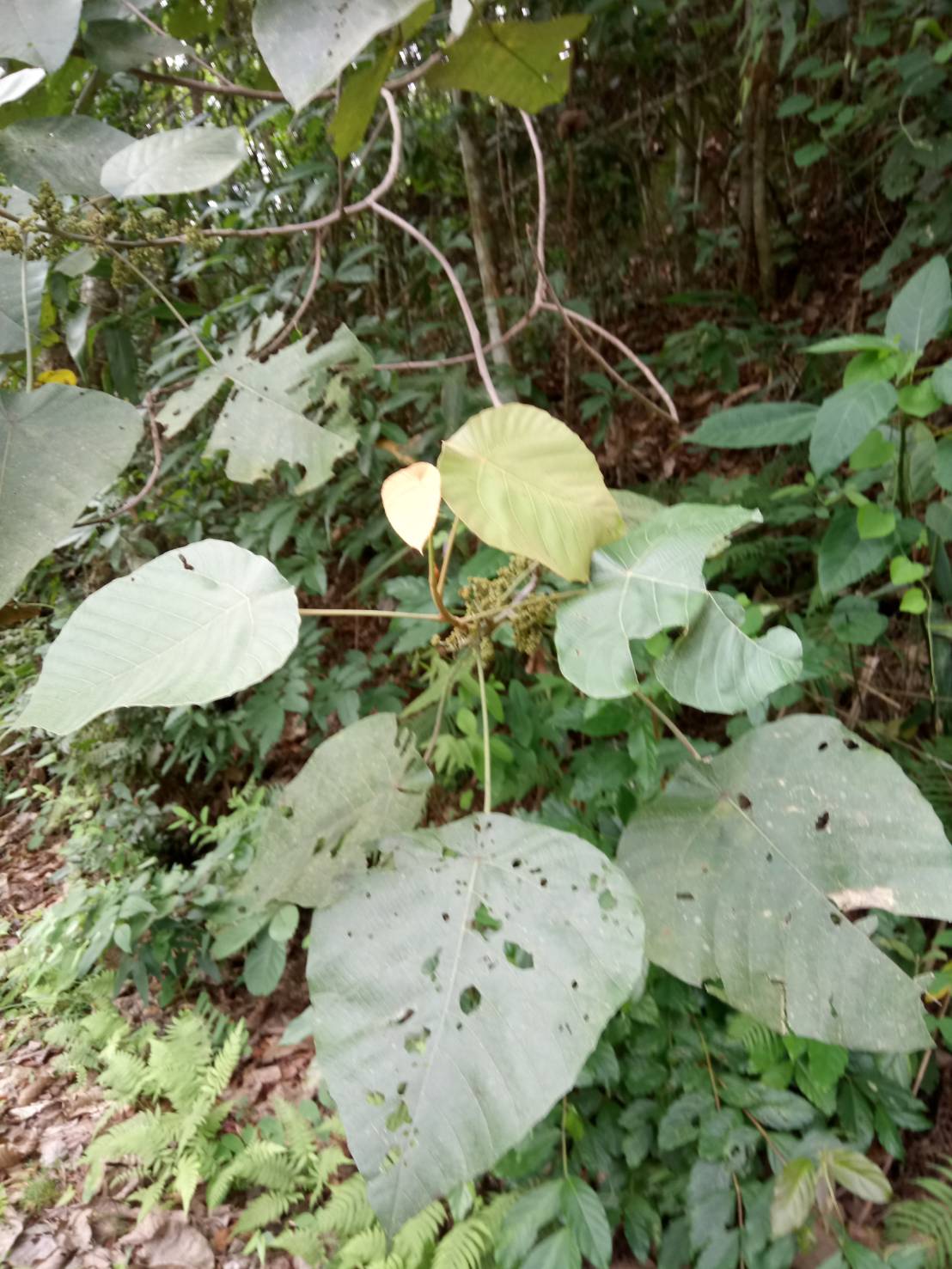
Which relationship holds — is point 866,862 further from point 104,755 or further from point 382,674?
point 104,755

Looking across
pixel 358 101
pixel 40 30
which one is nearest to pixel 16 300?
pixel 40 30

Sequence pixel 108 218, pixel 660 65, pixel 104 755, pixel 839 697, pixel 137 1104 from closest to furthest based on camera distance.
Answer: pixel 108 218 → pixel 839 697 → pixel 137 1104 → pixel 104 755 → pixel 660 65

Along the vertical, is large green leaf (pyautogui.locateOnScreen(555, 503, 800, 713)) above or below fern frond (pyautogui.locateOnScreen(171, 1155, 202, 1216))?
above

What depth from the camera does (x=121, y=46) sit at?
2.90 feet

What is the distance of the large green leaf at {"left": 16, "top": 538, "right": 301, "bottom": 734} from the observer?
1.70 feet

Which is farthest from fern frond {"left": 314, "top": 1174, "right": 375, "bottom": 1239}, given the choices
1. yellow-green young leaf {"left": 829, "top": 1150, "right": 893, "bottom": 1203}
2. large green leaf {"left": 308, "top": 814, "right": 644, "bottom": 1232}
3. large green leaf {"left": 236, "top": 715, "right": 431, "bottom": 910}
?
large green leaf {"left": 308, "top": 814, "right": 644, "bottom": 1232}

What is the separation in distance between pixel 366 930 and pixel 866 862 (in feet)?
1.27

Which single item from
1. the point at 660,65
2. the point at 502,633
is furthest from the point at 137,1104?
the point at 660,65

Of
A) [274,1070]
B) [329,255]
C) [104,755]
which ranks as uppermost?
[329,255]

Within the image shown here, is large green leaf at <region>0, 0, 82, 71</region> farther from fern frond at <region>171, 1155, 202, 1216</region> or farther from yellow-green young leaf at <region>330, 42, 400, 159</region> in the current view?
fern frond at <region>171, 1155, 202, 1216</region>

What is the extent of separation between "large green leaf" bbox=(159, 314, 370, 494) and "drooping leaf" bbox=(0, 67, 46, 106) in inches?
15.4

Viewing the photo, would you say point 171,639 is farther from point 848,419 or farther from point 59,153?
point 848,419

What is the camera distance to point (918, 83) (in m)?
1.70

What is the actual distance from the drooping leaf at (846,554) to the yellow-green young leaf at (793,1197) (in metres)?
0.89
